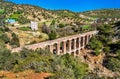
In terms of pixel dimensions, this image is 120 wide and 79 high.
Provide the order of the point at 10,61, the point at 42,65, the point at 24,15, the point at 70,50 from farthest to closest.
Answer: the point at 24,15, the point at 70,50, the point at 10,61, the point at 42,65

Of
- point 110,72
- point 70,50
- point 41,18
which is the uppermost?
point 41,18

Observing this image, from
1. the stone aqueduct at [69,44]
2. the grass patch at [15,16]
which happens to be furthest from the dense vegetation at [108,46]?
the grass patch at [15,16]

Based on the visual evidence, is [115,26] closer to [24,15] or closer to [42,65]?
[24,15]

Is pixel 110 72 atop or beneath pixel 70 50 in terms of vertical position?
beneath

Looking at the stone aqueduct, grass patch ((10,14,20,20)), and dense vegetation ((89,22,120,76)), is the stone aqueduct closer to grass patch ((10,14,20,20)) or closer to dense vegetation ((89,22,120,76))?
dense vegetation ((89,22,120,76))

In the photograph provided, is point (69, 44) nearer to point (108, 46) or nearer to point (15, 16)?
point (108, 46)

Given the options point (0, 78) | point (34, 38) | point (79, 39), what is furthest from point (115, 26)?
point (0, 78)

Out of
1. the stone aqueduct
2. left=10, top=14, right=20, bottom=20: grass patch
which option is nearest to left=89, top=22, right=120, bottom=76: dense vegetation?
the stone aqueduct

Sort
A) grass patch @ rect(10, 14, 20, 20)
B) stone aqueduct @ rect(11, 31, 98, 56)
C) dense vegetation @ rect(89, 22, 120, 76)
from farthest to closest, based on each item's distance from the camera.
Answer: grass patch @ rect(10, 14, 20, 20) → dense vegetation @ rect(89, 22, 120, 76) → stone aqueduct @ rect(11, 31, 98, 56)

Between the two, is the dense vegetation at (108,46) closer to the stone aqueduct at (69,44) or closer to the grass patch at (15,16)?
the stone aqueduct at (69,44)

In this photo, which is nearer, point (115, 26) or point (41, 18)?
point (115, 26)
